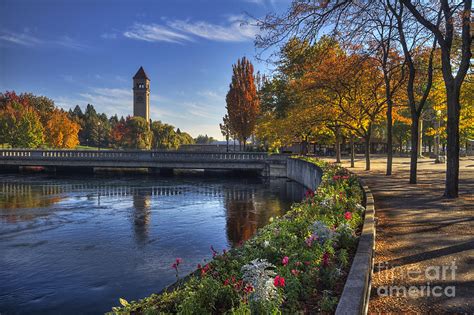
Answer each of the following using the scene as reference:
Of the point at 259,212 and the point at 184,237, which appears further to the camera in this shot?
the point at 259,212

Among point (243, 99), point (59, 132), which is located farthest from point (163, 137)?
point (243, 99)

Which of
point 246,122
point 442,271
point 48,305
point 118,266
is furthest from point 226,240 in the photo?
point 246,122

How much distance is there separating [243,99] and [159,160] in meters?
20.1

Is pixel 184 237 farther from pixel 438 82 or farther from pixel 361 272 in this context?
pixel 438 82

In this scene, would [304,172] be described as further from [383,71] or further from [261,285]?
[261,285]

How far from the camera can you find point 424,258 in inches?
265

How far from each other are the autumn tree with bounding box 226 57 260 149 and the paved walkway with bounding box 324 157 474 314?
169 ft

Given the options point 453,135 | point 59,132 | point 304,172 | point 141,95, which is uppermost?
point 141,95

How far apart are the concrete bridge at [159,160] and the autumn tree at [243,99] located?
14233 mm

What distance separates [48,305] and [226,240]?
24.5ft

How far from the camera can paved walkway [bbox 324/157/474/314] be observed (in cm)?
498

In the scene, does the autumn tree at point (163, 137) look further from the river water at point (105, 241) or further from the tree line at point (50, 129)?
the river water at point (105, 241)

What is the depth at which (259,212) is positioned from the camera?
2233cm

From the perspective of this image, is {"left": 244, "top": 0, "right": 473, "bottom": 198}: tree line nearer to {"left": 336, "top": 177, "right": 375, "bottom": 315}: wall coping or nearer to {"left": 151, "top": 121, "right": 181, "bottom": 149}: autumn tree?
{"left": 336, "top": 177, "right": 375, "bottom": 315}: wall coping
